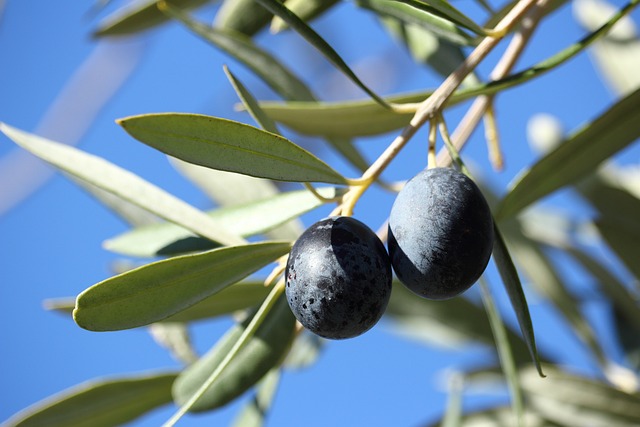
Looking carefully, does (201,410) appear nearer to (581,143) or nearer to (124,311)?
(124,311)

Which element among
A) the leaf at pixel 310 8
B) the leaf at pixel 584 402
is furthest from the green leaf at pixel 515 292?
the leaf at pixel 584 402

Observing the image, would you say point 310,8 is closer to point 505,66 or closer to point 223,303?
point 505,66

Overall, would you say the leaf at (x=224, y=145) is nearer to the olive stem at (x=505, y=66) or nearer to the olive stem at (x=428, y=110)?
the olive stem at (x=428, y=110)

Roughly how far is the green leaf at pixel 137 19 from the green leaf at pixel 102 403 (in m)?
0.46

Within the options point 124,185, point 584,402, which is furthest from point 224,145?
point 584,402

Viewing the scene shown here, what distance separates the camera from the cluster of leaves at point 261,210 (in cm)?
65

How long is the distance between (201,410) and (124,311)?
25cm

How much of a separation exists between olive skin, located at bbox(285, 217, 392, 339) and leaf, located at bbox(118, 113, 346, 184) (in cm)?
5

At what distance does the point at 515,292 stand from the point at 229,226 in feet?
1.08

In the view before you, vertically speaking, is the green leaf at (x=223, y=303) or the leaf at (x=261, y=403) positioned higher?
the green leaf at (x=223, y=303)

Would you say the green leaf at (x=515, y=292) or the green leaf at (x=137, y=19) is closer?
the green leaf at (x=515, y=292)

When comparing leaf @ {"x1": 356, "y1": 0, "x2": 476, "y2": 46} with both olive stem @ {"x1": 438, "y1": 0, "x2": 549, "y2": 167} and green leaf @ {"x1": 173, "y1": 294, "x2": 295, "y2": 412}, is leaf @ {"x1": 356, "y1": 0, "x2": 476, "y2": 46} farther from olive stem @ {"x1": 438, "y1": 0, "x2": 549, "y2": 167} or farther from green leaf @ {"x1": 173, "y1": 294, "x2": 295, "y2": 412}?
green leaf @ {"x1": 173, "y1": 294, "x2": 295, "y2": 412}

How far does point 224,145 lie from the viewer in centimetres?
63

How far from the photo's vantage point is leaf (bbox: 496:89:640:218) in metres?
0.86
